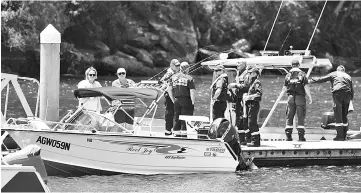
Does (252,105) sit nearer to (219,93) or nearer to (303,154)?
(219,93)

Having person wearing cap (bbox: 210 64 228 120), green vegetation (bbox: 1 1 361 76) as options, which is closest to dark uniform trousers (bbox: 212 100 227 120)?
Answer: person wearing cap (bbox: 210 64 228 120)

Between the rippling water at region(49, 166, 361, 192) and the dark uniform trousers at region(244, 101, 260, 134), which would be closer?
the rippling water at region(49, 166, 361, 192)

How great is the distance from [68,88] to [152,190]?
2796 cm

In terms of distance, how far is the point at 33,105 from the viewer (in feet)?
106

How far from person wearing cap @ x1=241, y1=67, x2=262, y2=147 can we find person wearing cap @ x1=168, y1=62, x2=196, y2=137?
1225mm

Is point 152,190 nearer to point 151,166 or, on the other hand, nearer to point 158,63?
point 151,166

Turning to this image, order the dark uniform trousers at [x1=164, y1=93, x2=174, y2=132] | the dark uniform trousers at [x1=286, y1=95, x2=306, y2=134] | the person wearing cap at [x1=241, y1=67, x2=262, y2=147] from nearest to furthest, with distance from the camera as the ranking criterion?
the person wearing cap at [x1=241, y1=67, x2=262, y2=147]
the dark uniform trousers at [x1=164, y1=93, x2=174, y2=132]
the dark uniform trousers at [x1=286, y1=95, x2=306, y2=134]

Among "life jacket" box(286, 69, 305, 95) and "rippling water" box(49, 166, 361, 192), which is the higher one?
"life jacket" box(286, 69, 305, 95)

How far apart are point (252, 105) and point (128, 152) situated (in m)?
3.01

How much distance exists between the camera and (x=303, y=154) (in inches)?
695

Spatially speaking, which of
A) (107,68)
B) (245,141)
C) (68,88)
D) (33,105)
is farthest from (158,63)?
(245,141)

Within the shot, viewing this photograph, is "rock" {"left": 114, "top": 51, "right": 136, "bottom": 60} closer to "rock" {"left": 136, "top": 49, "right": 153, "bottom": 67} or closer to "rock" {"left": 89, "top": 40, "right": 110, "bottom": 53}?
"rock" {"left": 136, "top": 49, "right": 153, "bottom": 67}

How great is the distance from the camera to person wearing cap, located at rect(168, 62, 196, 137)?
1709 cm

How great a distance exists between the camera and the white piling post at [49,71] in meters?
16.6
